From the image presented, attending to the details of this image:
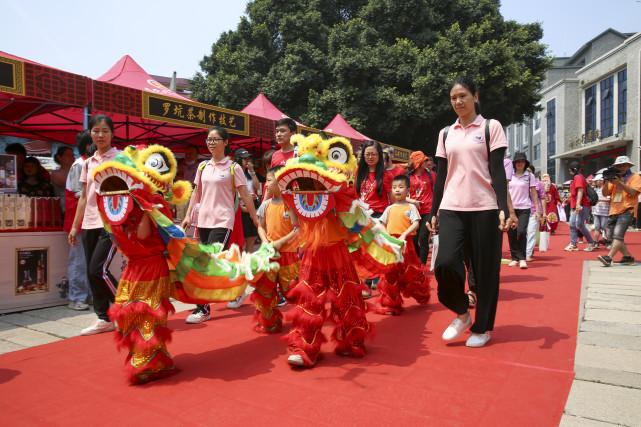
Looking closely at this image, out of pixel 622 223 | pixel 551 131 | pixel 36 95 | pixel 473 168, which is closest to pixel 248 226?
pixel 36 95

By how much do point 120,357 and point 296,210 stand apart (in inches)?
65.6

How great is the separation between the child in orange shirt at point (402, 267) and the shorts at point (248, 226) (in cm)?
225

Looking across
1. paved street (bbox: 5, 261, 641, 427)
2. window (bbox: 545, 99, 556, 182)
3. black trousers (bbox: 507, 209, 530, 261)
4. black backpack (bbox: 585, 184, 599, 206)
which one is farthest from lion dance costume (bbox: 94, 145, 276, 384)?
window (bbox: 545, 99, 556, 182)

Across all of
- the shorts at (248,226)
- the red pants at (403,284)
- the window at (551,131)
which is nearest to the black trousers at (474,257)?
the red pants at (403,284)

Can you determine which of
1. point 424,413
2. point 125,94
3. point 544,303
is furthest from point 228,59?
point 424,413

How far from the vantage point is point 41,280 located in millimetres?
5340

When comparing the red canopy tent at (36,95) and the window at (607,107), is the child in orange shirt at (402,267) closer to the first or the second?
the red canopy tent at (36,95)

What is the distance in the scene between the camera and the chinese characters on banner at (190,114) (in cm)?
710

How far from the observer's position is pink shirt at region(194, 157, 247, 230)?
450cm

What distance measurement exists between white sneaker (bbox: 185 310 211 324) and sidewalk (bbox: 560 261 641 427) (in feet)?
10.3

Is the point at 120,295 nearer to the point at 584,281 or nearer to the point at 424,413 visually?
the point at 424,413

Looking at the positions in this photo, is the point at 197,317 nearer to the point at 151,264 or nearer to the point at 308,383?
the point at 151,264

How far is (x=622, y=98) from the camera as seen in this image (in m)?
27.4

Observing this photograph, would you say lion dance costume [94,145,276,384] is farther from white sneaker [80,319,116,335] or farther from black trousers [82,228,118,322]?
white sneaker [80,319,116,335]
